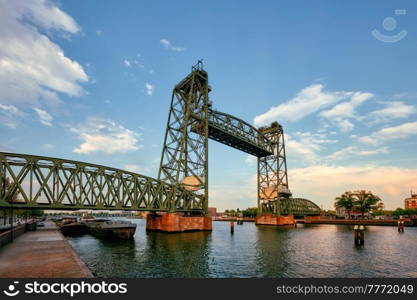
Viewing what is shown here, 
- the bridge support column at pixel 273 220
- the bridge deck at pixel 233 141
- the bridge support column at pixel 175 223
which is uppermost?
the bridge deck at pixel 233 141

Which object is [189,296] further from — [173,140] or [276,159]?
[276,159]

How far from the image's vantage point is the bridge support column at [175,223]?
50.7 meters

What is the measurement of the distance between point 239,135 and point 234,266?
50.9 m

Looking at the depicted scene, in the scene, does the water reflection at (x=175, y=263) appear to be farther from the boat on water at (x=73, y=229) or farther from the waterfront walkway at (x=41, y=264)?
the boat on water at (x=73, y=229)

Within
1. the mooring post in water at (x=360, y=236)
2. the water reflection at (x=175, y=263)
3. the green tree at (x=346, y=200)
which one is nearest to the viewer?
the water reflection at (x=175, y=263)

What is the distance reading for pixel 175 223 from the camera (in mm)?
50656

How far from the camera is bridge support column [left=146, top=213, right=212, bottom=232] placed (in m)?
50.7

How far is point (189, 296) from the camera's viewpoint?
11.2 metres

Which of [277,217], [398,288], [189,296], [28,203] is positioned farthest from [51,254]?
[277,217]

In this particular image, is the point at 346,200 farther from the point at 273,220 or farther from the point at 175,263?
the point at 175,263

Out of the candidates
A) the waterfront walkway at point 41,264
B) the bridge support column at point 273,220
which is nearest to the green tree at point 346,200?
the bridge support column at point 273,220

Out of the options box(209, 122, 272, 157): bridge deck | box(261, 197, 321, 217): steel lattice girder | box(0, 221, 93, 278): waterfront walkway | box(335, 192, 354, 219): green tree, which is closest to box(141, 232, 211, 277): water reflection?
box(0, 221, 93, 278): waterfront walkway

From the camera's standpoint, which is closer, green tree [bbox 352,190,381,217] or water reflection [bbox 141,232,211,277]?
water reflection [bbox 141,232,211,277]

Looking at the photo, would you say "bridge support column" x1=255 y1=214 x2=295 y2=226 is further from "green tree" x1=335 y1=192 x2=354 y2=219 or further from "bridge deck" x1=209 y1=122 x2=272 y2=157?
"green tree" x1=335 y1=192 x2=354 y2=219
